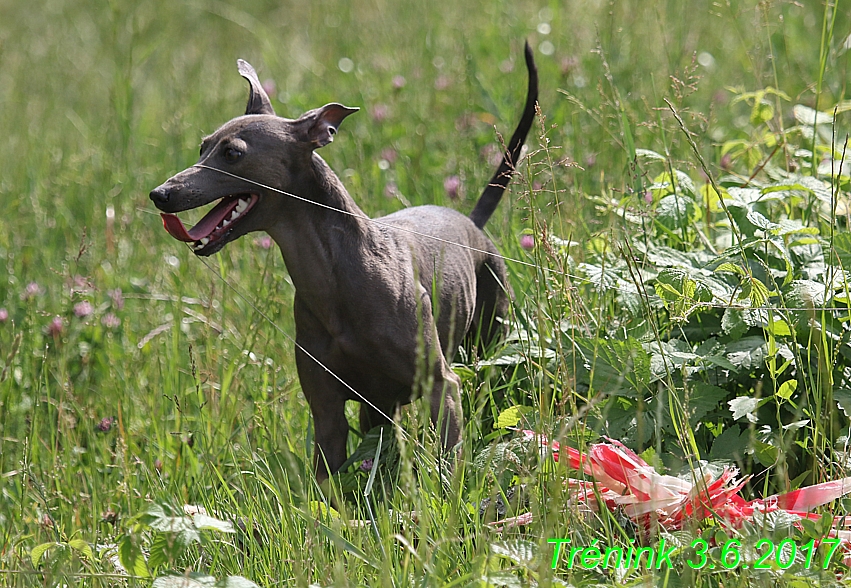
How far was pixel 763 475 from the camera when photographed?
2.34 meters

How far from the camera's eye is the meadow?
198 cm

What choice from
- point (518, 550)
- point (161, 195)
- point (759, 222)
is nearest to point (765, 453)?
point (759, 222)

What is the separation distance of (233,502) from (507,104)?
2.72 m

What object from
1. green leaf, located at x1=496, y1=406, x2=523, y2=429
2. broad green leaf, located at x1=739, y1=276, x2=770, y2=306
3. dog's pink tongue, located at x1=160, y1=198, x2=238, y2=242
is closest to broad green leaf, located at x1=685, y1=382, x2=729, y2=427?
broad green leaf, located at x1=739, y1=276, x2=770, y2=306

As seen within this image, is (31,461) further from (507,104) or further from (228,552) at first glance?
(507,104)

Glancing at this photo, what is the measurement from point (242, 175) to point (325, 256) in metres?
0.29

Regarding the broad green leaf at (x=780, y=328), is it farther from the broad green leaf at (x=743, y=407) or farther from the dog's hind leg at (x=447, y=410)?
the dog's hind leg at (x=447, y=410)

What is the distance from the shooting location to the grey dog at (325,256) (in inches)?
88.1

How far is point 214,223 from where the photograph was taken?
2.24m

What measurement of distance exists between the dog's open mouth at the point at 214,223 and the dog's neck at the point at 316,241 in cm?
11

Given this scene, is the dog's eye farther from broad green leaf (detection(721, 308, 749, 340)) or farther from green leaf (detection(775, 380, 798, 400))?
green leaf (detection(775, 380, 798, 400))

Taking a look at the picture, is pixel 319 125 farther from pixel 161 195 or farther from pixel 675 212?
pixel 675 212

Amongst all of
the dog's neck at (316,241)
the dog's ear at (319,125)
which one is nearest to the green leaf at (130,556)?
the dog's neck at (316,241)

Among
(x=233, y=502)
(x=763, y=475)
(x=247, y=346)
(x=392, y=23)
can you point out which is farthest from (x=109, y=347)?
(x=392, y=23)
